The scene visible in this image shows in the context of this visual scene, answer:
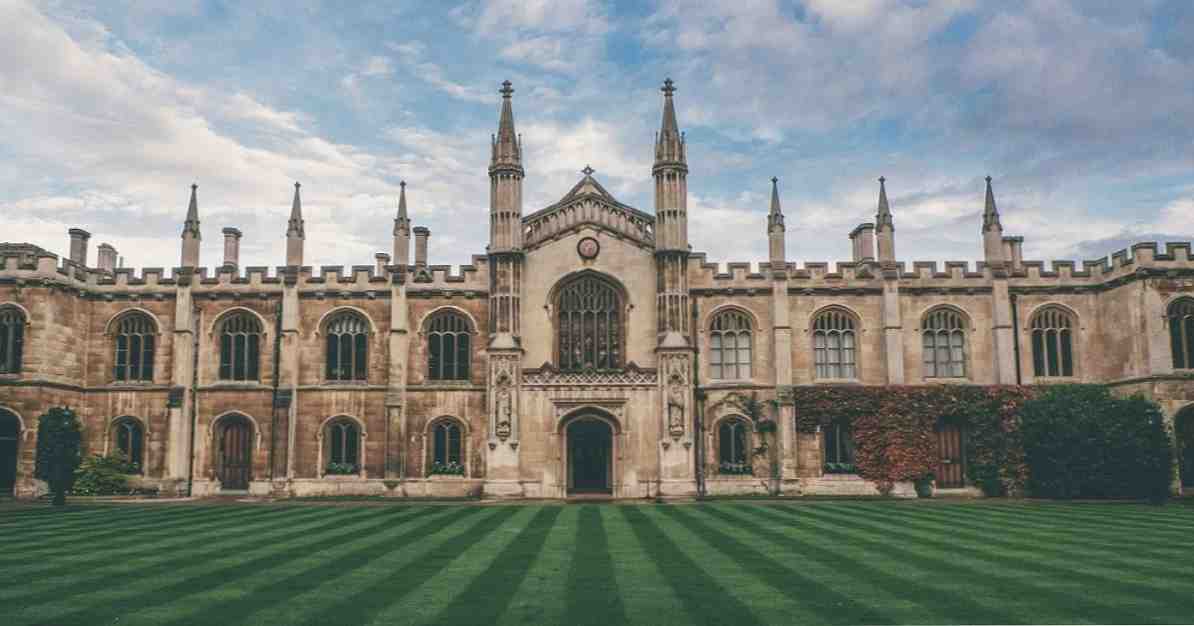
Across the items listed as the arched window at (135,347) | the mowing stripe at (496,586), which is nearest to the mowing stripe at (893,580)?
the mowing stripe at (496,586)

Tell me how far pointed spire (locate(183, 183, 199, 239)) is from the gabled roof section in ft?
47.9

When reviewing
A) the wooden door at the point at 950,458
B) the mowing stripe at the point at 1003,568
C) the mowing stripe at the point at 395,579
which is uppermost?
the wooden door at the point at 950,458

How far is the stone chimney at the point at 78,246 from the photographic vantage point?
126 feet

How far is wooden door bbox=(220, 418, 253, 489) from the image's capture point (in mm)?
36406

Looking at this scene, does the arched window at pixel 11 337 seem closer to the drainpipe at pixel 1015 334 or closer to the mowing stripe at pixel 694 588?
the mowing stripe at pixel 694 588

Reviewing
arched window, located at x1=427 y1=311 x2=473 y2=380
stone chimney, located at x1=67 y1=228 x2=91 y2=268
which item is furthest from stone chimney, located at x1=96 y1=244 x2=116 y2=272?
arched window, located at x1=427 y1=311 x2=473 y2=380

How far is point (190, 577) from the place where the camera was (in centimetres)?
1339

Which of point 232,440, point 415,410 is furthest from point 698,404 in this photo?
point 232,440

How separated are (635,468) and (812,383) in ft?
27.8

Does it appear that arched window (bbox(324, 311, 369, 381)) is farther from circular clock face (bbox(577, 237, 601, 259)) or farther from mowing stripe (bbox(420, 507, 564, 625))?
mowing stripe (bbox(420, 507, 564, 625))

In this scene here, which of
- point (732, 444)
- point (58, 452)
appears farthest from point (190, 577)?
point (732, 444)

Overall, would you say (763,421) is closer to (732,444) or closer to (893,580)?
(732,444)

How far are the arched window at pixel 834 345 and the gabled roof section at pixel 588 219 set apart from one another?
26.9 feet

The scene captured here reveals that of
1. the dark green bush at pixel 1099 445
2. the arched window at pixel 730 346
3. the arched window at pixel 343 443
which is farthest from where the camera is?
the arched window at pixel 730 346
